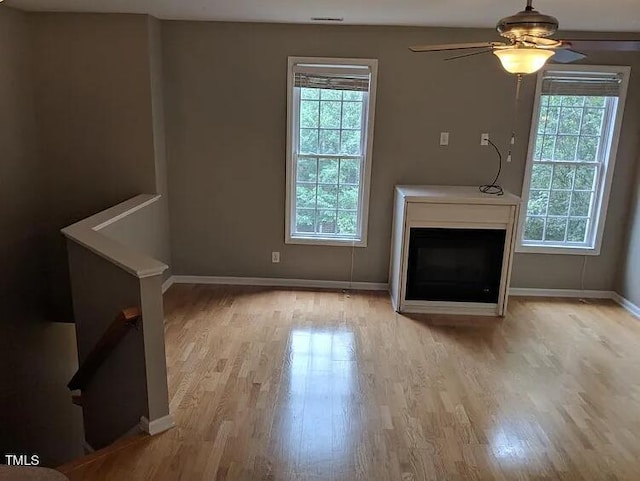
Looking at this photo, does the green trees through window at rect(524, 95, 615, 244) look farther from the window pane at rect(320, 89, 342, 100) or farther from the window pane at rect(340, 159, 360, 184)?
the window pane at rect(320, 89, 342, 100)

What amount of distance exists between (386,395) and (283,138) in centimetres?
255

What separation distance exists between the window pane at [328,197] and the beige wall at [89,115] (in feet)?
4.93

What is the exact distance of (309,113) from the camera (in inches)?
186

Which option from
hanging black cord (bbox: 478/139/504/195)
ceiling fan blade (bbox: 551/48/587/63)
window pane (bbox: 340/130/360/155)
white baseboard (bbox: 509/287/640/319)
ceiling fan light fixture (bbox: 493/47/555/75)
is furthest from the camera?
white baseboard (bbox: 509/287/640/319)

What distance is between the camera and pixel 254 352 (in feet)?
12.2

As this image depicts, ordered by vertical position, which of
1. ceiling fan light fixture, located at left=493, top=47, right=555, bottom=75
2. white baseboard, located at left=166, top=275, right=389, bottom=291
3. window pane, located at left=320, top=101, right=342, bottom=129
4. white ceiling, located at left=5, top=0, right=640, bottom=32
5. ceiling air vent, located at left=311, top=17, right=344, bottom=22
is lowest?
white baseboard, located at left=166, top=275, right=389, bottom=291

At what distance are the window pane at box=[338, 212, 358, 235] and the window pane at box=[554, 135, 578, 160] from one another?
1935 millimetres

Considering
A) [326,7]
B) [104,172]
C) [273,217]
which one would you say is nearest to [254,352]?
[273,217]

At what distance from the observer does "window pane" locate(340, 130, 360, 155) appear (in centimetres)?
475

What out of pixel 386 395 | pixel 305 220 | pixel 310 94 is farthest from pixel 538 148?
pixel 386 395

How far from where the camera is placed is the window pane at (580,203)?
15.8 feet

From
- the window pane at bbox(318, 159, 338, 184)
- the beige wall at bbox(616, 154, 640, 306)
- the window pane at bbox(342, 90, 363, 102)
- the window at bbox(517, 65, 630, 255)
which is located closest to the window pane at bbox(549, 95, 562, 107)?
the window at bbox(517, 65, 630, 255)

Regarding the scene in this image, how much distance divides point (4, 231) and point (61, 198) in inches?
26.5

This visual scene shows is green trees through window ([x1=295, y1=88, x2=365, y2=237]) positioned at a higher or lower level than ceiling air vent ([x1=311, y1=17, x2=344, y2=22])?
lower
